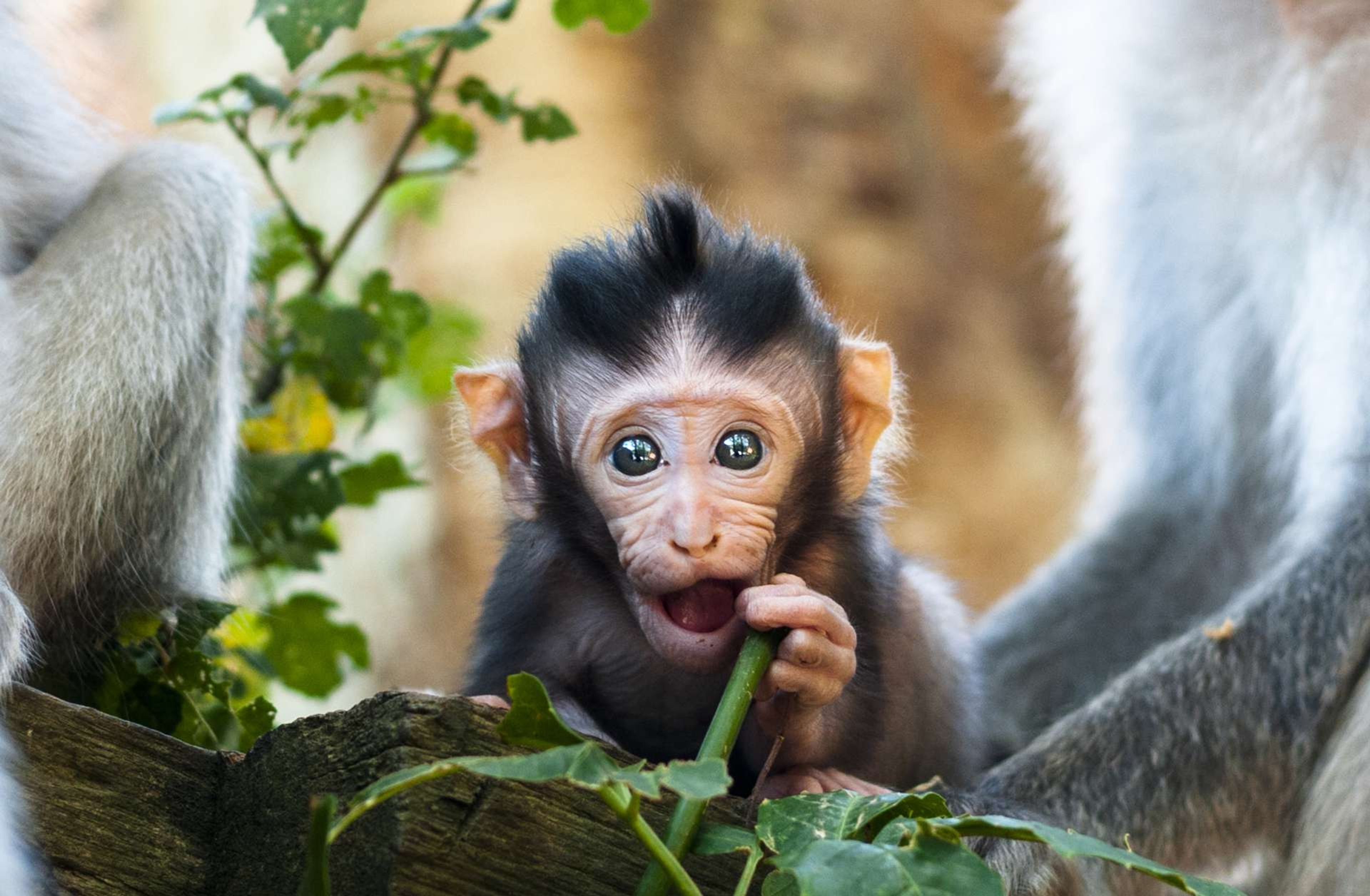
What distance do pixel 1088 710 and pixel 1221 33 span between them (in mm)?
2066

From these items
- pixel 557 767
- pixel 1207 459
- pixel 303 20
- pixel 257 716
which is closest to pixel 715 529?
pixel 557 767

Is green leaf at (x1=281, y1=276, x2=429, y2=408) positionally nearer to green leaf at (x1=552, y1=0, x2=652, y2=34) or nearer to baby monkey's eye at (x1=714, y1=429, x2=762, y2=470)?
green leaf at (x1=552, y1=0, x2=652, y2=34)

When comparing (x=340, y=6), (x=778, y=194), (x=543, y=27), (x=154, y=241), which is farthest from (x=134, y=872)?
(x=778, y=194)

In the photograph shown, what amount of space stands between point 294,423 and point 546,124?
1027mm

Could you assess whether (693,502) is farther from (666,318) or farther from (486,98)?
(486,98)

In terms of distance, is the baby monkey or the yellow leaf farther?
the yellow leaf

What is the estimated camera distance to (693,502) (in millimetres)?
2557

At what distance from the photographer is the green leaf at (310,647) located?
12.9 feet

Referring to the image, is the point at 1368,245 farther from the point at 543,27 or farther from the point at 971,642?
the point at 543,27

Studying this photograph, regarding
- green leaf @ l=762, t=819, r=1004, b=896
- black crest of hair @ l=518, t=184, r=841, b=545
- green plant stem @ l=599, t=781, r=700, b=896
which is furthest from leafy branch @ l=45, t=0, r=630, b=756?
green leaf @ l=762, t=819, r=1004, b=896

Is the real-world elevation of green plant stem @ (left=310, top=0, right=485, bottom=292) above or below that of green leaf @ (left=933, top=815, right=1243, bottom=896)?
above

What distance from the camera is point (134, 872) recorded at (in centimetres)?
243

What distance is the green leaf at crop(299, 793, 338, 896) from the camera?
1.83m

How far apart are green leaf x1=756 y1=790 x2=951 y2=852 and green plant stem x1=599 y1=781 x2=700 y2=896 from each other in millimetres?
147
